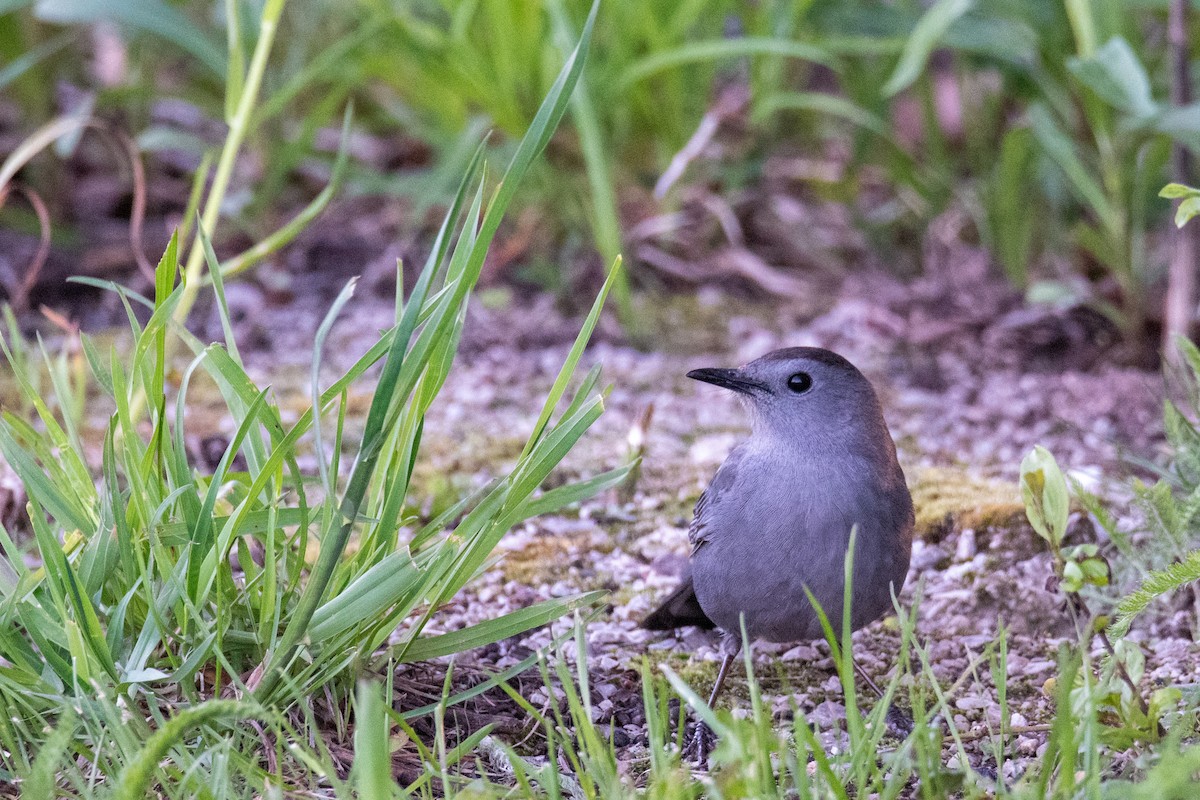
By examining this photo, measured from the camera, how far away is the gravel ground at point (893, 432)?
3203 mm

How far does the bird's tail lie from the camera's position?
3.31 m

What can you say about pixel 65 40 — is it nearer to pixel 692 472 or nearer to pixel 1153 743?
pixel 692 472

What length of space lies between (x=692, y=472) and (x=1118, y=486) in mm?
1334

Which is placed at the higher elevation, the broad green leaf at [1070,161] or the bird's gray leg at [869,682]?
the broad green leaf at [1070,161]

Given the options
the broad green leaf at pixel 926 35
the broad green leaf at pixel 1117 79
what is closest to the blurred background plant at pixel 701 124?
the broad green leaf at pixel 926 35

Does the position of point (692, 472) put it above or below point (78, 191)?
below

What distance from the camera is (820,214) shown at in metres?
6.23

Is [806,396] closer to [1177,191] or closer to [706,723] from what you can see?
[706,723]

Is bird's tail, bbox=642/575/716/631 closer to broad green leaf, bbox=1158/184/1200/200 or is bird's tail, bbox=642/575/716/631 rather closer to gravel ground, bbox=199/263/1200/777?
gravel ground, bbox=199/263/1200/777

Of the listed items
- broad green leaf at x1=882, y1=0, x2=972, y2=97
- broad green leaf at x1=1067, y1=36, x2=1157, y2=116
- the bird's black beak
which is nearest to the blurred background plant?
broad green leaf at x1=882, y1=0, x2=972, y2=97

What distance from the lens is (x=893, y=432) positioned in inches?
179

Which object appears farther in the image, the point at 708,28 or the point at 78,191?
the point at 78,191

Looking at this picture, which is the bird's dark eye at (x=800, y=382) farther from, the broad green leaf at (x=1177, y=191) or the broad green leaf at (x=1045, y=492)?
the broad green leaf at (x=1177, y=191)

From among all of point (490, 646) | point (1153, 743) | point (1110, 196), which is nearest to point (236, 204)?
point (490, 646)
